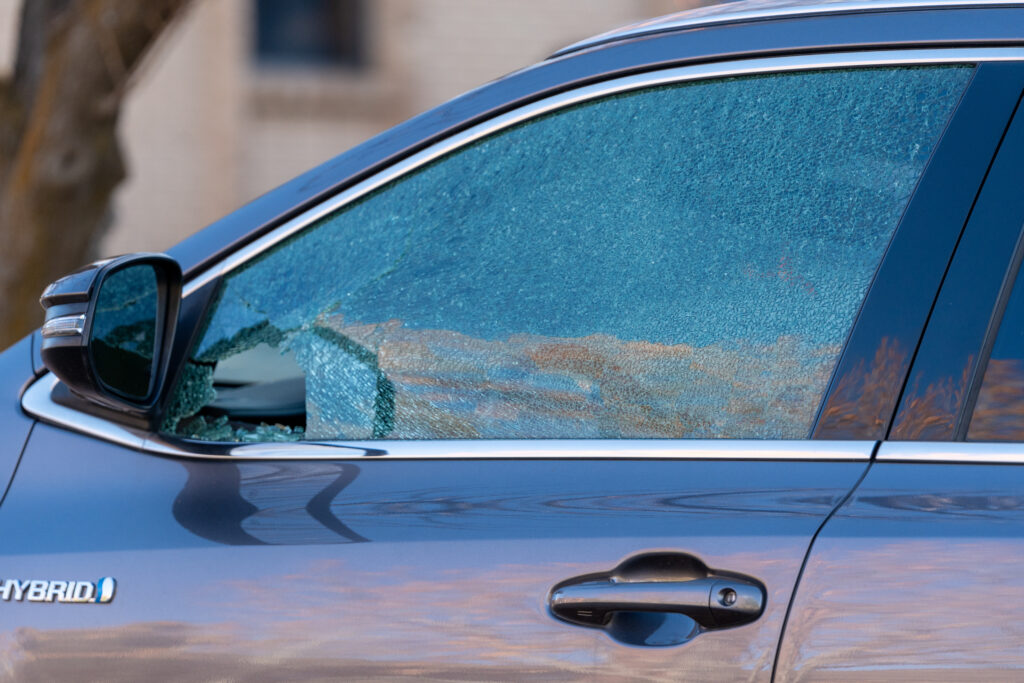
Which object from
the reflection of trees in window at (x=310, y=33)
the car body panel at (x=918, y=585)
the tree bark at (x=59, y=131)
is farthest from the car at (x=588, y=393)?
the reflection of trees in window at (x=310, y=33)

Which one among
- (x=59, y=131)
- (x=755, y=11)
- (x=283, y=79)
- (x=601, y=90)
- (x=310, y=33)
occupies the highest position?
(x=310, y=33)

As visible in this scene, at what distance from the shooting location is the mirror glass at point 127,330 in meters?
1.76

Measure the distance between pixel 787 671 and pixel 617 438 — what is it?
37cm

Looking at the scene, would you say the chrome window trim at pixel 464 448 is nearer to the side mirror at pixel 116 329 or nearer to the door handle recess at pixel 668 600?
the side mirror at pixel 116 329

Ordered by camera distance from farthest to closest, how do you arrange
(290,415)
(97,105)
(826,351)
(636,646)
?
(97,105), (290,415), (826,351), (636,646)

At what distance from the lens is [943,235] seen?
1524 mm

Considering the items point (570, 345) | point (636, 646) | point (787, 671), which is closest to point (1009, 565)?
point (787, 671)

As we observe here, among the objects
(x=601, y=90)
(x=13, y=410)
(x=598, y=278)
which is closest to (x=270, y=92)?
(x=13, y=410)

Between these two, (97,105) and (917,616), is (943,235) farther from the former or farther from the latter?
(97,105)

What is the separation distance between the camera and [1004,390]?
145 cm

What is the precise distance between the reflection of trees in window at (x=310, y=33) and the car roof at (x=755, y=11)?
29.7ft

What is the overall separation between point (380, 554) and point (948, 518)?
65 centimetres

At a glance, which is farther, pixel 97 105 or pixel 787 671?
pixel 97 105

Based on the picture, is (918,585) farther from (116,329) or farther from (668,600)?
(116,329)
